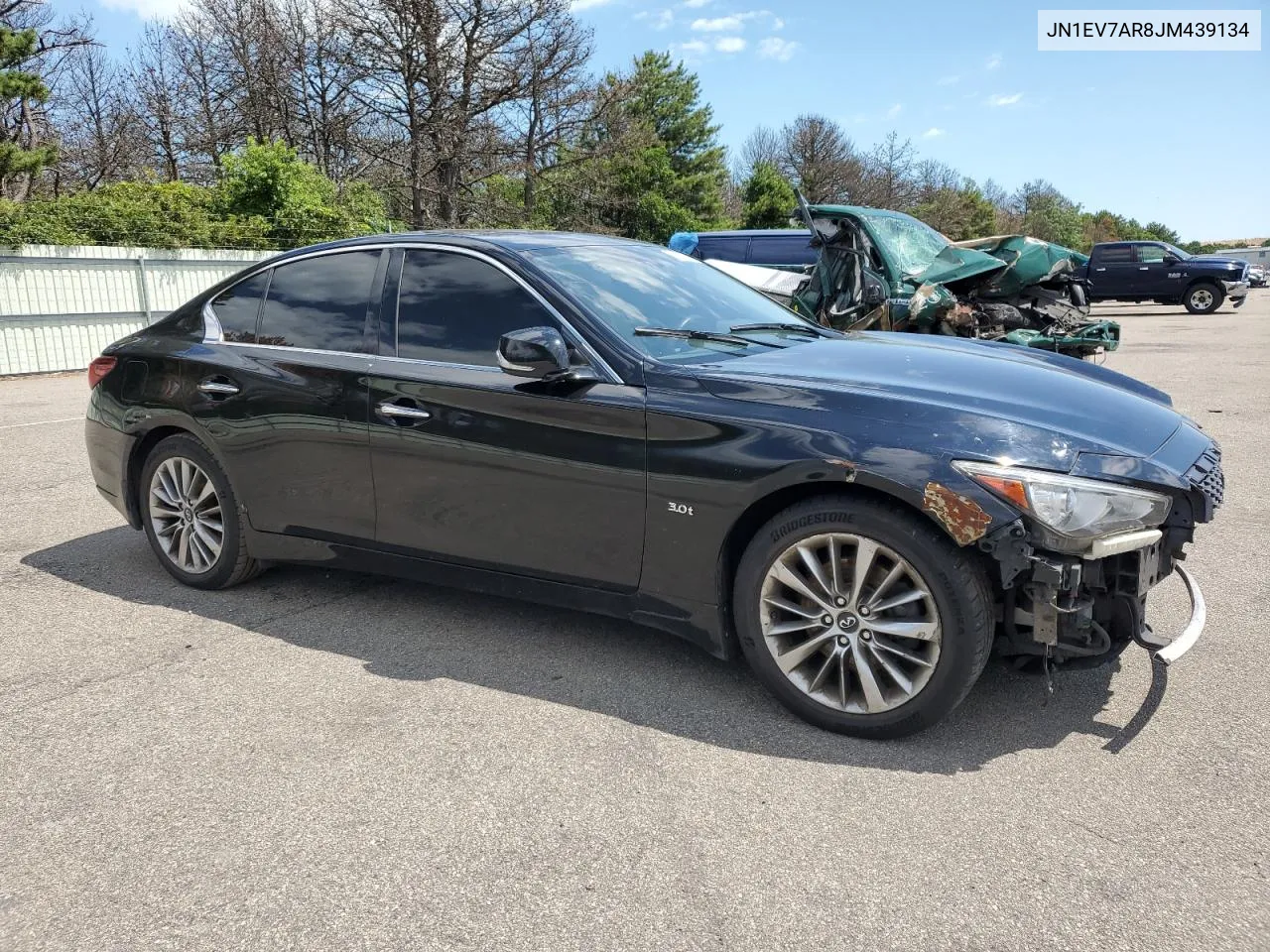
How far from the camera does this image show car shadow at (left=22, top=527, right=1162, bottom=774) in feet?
10.8

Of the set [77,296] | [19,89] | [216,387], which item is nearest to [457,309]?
[216,387]

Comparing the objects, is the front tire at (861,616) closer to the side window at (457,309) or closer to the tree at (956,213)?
the side window at (457,309)

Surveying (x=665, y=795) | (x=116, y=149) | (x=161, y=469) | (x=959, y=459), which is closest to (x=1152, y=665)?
(x=959, y=459)

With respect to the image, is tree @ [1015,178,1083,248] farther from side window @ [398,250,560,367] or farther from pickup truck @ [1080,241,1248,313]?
side window @ [398,250,560,367]

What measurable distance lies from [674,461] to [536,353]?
0.63m

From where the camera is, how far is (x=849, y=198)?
182 ft

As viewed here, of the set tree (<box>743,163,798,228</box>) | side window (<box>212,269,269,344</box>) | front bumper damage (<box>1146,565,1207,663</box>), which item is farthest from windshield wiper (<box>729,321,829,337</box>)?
tree (<box>743,163,798,228</box>)

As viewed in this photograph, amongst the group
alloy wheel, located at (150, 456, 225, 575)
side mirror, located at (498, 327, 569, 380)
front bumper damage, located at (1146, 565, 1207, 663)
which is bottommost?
front bumper damage, located at (1146, 565, 1207, 663)

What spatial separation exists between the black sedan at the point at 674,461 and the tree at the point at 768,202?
3754 centimetres

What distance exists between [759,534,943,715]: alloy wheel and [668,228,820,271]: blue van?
14.5m

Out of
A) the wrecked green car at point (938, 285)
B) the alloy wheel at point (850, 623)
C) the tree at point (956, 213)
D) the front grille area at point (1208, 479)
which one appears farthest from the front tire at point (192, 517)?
the tree at point (956, 213)

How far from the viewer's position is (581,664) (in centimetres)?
395

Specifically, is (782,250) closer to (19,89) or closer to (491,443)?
(19,89)

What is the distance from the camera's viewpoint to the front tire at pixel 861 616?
10.0 feet
